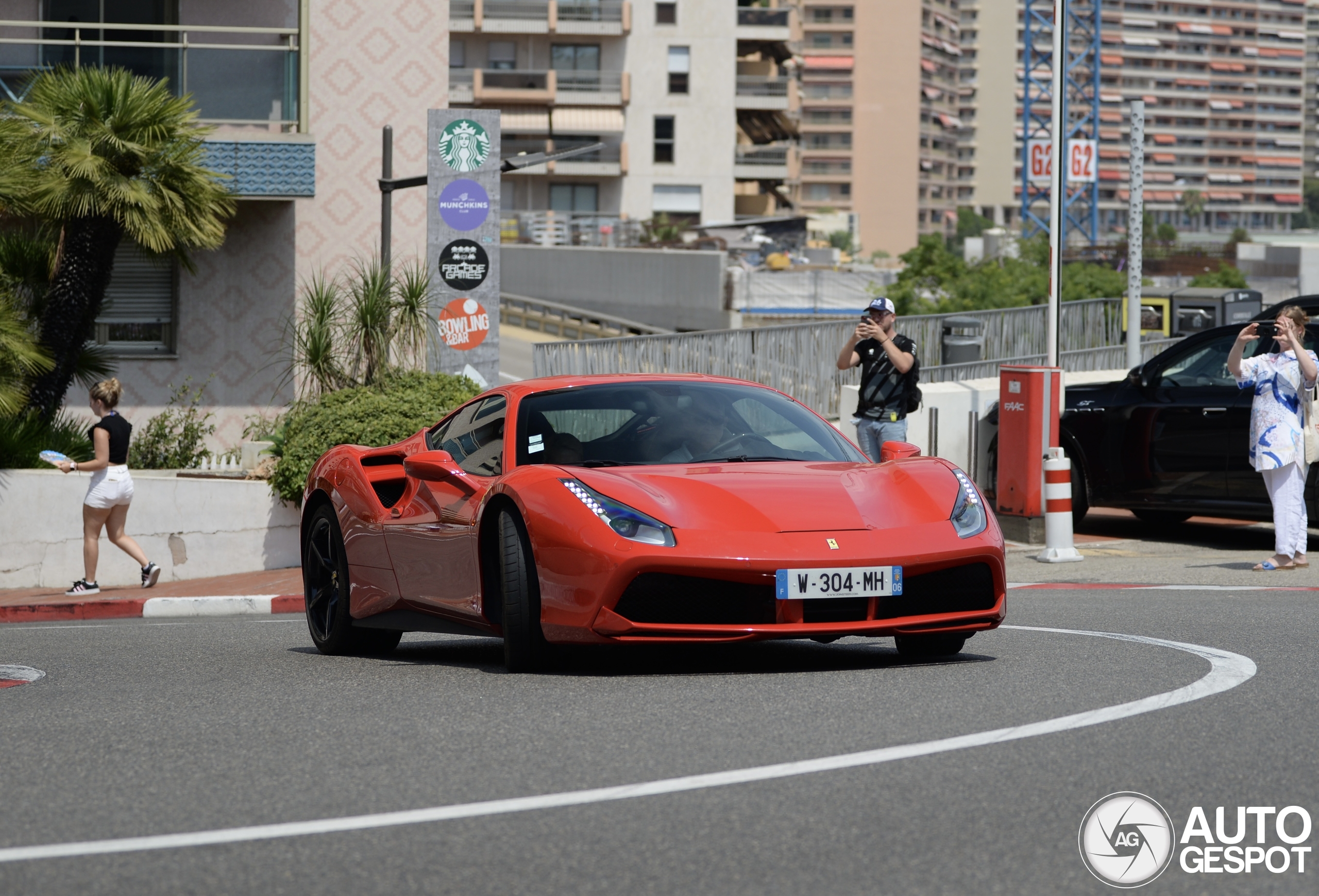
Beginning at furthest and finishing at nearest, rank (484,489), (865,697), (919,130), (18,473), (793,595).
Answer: (919,130) < (18,473) < (484,489) < (793,595) < (865,697)

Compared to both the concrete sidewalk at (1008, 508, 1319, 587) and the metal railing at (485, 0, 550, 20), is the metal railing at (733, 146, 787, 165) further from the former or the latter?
the concrete sidewalk at (1008, 508, 1319, 587)

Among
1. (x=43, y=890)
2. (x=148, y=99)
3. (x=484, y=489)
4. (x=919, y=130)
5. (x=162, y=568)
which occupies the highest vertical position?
(x=919, y=130)

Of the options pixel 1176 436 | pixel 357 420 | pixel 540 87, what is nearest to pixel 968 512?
pixel 1176 436

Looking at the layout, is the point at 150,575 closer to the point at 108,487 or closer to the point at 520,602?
the point at 108,487

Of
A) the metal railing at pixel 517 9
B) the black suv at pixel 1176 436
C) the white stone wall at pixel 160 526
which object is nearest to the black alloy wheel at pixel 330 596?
the white stone wall at pixel 160 526

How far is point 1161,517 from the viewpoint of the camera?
1566cm

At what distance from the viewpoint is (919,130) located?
15075 cm

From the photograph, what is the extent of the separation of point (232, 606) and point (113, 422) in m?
1.80

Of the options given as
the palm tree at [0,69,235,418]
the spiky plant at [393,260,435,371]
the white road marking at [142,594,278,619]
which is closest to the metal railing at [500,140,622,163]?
the spiky plant at [393,260,435,371]

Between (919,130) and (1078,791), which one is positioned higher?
(919,130)

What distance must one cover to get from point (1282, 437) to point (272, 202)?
1245cm

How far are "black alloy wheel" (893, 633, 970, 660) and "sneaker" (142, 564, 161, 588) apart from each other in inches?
331

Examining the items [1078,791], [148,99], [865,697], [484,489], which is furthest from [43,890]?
[148,99]

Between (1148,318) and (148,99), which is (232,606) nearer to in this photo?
(148,99)
